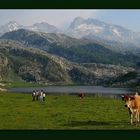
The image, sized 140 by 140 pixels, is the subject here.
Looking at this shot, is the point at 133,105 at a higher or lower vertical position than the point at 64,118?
higher

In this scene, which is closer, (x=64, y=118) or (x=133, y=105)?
(x=133, y=105)

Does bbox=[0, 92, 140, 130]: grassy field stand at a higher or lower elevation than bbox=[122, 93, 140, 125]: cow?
lower

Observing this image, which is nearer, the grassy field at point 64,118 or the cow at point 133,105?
the grassy field at point 64,118

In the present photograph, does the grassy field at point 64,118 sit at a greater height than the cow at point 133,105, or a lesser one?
lesser

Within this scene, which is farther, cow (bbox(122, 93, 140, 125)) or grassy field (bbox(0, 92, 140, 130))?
cow (bbox(122, 93, 140, 125))
